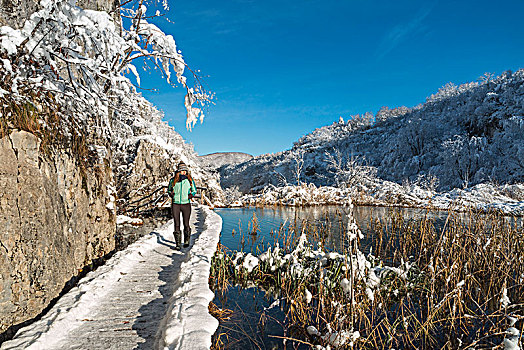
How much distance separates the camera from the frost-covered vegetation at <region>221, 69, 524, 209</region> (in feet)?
102

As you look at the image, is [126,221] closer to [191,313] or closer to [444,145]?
[191,313]

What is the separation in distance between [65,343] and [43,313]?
884 mm

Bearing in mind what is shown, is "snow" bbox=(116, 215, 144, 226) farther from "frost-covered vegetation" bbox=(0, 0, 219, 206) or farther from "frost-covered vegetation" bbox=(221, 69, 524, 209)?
"frost-covered vegetation" bbox=(221, 69, 524, 209)

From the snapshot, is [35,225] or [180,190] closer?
[35,225]

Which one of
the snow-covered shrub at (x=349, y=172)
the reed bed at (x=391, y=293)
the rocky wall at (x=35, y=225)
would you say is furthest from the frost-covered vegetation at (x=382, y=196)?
the rocky wall at (x=35, y=225)

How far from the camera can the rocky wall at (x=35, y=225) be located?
2.91 m

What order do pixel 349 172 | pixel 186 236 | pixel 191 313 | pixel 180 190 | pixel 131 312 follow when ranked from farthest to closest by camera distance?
pixel 186 236 < pixel 180 190 < pixel 349 172 < pixel 131 312 < pixel 191 313

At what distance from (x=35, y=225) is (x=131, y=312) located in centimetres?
156

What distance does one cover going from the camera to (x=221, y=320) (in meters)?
4.13

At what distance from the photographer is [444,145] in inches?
1462

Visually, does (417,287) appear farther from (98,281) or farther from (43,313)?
(43,313)

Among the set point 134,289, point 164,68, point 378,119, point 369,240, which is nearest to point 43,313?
point 134,289

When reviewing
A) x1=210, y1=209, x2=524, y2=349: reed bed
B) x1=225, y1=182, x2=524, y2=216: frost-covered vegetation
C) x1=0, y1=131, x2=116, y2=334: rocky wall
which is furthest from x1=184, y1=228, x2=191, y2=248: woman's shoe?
x1=225, y1=182, x2=524, y2=216: frost-covered vegetation

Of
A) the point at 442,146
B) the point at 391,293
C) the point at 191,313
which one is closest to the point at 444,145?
the point at 442,146
